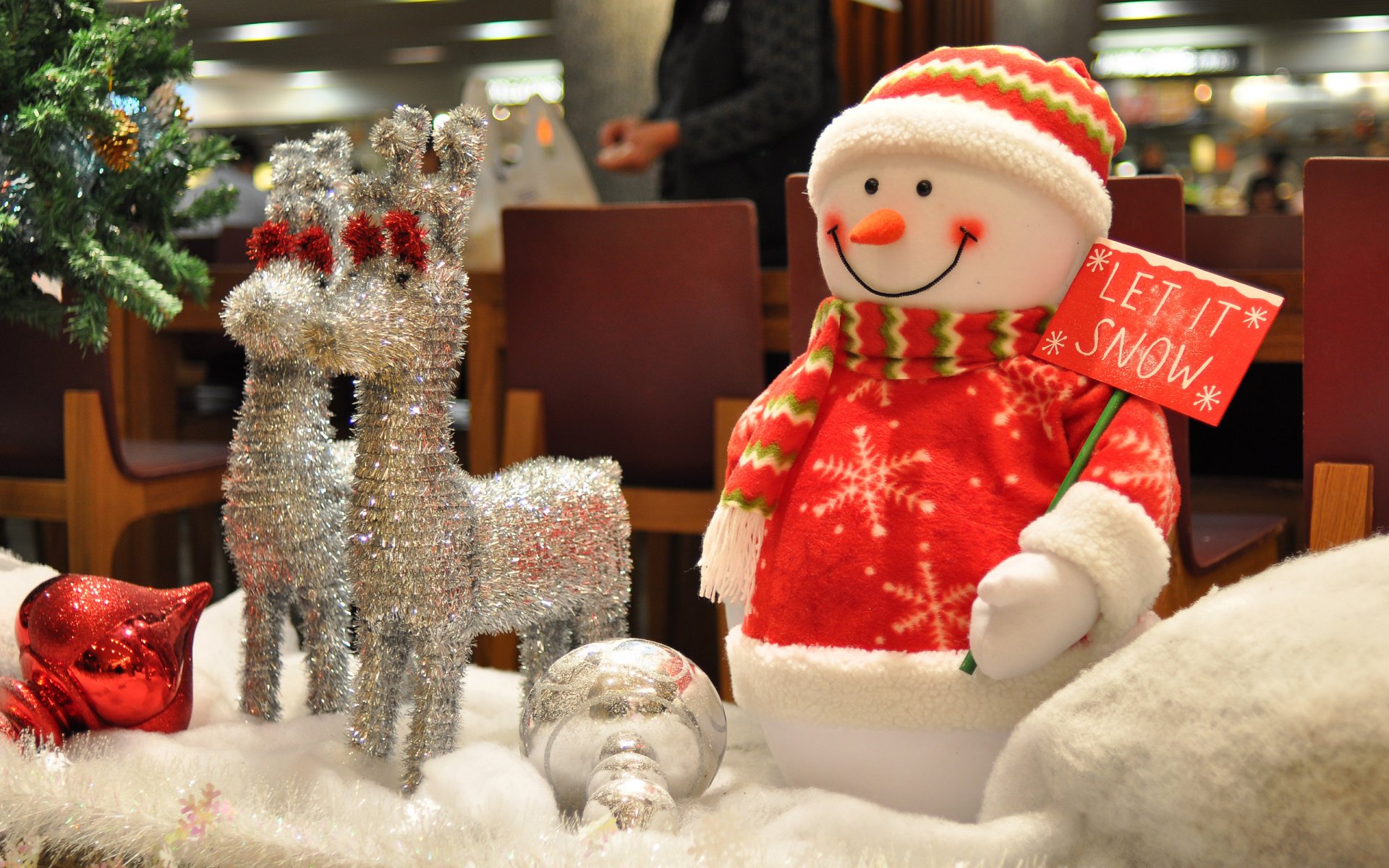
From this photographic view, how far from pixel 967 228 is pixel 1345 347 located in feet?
1.41

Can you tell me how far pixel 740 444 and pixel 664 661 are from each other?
0.54 feet

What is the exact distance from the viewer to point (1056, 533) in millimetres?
676

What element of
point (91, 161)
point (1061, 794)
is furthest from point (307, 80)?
point (1061, 794)

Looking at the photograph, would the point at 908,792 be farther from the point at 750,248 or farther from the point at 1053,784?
the point at 750,248

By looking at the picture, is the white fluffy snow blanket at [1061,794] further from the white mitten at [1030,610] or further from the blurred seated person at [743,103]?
the blurred seated person at [743,103]

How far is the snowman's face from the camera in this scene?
0.75 meters

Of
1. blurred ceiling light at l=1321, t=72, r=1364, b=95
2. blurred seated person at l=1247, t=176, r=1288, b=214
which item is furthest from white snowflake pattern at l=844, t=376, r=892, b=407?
blurred ceiling light at l=1321, t=72, r=1364, b=95

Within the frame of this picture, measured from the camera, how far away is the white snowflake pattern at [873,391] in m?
0.79

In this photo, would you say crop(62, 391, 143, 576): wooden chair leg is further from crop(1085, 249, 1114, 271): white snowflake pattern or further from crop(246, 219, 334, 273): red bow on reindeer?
crop(1085, 249, 1114, 271): white snowflake pattern

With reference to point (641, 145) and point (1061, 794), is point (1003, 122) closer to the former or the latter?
point (1061, 794)

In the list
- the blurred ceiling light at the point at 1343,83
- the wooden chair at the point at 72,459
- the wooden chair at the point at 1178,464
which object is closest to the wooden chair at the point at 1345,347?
the wooden chair at the point at 1178,464

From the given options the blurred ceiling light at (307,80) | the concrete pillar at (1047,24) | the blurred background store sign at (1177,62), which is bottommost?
the concrete pillar at (1047,24)

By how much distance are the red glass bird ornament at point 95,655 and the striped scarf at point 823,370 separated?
40 cm

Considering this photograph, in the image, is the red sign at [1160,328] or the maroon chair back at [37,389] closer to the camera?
the red sign at [1160,328]
